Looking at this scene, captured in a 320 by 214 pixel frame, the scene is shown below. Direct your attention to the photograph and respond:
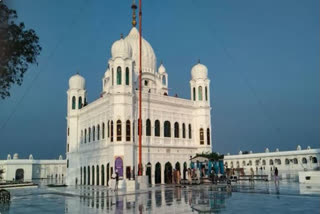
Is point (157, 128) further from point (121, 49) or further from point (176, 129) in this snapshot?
point (121, 49)

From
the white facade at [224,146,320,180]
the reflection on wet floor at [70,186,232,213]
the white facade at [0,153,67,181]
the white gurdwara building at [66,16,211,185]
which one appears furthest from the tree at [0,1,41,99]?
the white facade at [0,153,67,181]

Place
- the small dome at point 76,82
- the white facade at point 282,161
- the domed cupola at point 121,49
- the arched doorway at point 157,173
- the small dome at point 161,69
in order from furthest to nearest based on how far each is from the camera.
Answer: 1. the white facade at point 282,161
2. the small dome at point 161,69
3. the small dome at point 76,82
4. the arched doorway at point 157,173
5. the domed cupola at point 121,49

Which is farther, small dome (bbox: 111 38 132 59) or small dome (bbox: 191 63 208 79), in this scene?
small dome (bbox: 191 63 208 79)

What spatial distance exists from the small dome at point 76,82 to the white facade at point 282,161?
3119cm

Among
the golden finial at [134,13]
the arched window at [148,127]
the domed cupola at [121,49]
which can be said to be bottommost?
the arched window at [148,127]

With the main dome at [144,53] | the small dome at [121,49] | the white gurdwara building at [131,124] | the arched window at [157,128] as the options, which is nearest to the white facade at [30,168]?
the white gurdwara building at [131,124]

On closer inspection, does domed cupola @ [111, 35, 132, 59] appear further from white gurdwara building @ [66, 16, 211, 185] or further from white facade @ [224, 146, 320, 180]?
white facade @ [224, 146, 320, 180]

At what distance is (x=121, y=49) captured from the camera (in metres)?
35.4

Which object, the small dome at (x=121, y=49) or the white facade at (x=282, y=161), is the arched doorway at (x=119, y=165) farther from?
the white facade at (x=282, y=161)

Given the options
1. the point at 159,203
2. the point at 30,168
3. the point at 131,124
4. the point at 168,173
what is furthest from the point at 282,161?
A: the point at 159,203

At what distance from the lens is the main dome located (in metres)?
43.4

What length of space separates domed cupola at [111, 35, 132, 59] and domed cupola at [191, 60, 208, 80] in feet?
34.8

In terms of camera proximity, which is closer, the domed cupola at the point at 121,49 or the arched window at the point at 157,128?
the domed cupola at the point at 121,49

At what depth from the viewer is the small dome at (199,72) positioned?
140 feet
